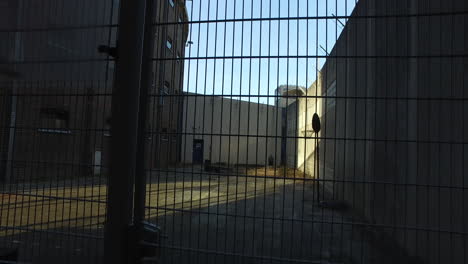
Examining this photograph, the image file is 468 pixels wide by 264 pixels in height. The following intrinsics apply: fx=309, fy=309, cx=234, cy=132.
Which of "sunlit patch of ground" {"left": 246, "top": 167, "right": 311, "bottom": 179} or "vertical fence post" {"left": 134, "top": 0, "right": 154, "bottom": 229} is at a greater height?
"vertical fence post" {"left": 134, "top": 0, "right": 154, "bottom": 229}

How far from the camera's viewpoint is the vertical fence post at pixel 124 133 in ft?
6.39

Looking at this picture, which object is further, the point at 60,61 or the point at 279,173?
the point at 279,173

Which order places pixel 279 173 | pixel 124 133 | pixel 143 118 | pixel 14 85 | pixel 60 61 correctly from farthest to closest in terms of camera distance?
1. pixel 279 173
2. pixel 14 85
3. pixel 60 61
4. pixel 143 118
5. pixel 124 133

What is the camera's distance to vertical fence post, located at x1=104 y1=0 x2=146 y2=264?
1.95m

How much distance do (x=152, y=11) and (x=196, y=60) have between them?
47cm

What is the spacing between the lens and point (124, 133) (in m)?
1.95

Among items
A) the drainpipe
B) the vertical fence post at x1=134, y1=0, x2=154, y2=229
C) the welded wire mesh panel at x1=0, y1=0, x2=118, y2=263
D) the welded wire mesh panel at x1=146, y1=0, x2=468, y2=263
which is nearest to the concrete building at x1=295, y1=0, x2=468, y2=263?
the welded wire mesh panel at x1=146, y1=0, x2=468, y2=263

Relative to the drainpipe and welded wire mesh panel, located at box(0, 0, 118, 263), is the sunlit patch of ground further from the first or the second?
the drainpipe

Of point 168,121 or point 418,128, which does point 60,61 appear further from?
point 418,128

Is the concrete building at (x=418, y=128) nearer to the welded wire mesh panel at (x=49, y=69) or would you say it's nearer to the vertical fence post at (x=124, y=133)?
the vertical fence post at (x=124, y=133)

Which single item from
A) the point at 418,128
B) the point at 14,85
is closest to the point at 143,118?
the point at 14,85

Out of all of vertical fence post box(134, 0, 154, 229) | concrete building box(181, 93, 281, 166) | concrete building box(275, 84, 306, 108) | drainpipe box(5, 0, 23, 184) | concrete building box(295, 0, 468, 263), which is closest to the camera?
vertical fence post box(134, 0, 154, 229)

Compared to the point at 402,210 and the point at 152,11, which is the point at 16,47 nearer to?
the point at 152,11

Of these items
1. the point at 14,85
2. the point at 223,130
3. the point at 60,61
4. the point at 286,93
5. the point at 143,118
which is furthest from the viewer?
the point at 223,130
